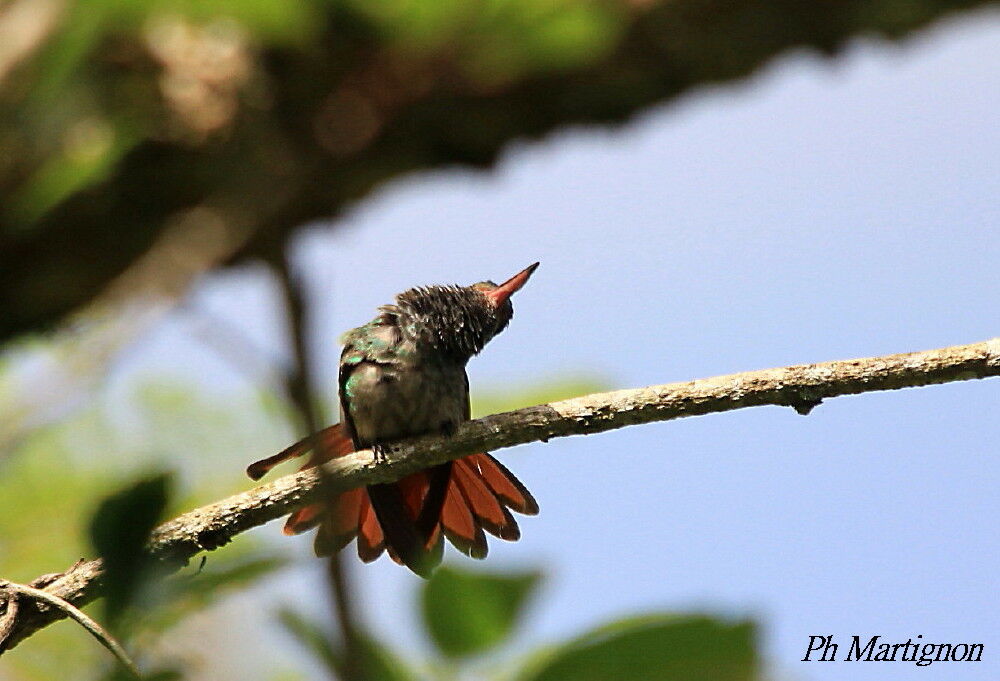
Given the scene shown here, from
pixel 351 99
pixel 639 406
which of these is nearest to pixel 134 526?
pixel 639 406

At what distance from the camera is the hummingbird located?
4039mm

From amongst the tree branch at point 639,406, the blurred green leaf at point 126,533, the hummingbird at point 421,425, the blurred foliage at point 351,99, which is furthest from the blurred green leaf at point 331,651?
the blurred foliage at point 351,99

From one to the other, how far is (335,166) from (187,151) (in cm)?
90

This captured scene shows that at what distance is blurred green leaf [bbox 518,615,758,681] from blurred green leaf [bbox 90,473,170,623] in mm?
434

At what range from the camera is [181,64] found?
5781mm

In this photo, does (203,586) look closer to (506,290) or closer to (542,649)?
(542,649)

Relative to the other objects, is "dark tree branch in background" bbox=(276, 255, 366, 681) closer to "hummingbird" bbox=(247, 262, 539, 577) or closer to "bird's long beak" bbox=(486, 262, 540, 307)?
"hummingbird" bbox=(247, 262, 539, 577)

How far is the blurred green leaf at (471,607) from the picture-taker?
1.06 metres

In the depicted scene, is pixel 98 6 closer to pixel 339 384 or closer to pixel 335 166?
pixel 339 384

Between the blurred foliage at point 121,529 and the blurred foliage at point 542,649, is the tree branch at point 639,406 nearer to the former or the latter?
the blurred foliage at point 121,529

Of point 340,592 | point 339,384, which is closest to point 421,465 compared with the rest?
point 339,384

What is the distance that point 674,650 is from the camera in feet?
2.94

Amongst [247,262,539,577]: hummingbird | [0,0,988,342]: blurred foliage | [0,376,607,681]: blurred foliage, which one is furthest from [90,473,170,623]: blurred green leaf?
[0,0,988,342]: blurred foliage

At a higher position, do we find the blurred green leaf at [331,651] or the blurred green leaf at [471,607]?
the blurred green leaf at [471,607]
